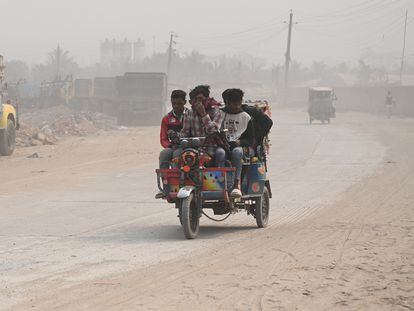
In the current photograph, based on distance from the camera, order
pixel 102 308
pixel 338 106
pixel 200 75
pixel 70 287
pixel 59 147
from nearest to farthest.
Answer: pixel 102 308, pixel 70 287, pixel 59 147, pixel 338 106, pixel 200 75

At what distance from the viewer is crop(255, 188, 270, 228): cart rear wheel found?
11.4 meters

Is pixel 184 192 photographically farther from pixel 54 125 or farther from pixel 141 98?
pixel 141 98

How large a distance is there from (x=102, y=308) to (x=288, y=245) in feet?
11.6

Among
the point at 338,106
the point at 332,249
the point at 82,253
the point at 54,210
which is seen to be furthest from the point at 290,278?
the point at 338,106

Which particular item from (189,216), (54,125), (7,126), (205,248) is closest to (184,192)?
(189,216)

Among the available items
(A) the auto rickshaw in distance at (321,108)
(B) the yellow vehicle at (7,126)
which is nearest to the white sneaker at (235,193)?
(B) the yellow vehicle at (7,126)

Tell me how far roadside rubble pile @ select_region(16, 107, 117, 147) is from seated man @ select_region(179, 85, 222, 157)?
21.5 meters

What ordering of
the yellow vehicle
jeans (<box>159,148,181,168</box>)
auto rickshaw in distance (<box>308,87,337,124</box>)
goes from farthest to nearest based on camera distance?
auto rickshaw in distance (<box>308,87,337,124</box>) → the yellow vehicle → jeans (<box>159,148,181,168</box>)

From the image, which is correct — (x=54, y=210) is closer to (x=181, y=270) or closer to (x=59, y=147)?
(x=181, y=270)

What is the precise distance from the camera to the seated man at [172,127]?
10773mm

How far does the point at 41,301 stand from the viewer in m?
6.89

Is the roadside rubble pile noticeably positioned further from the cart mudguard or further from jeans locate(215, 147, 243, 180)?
the cart mudguard

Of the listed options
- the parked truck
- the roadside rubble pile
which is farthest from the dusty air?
the parked truck

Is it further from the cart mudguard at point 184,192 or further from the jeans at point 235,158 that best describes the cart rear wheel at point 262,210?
the cart mudguard at point 184,192
